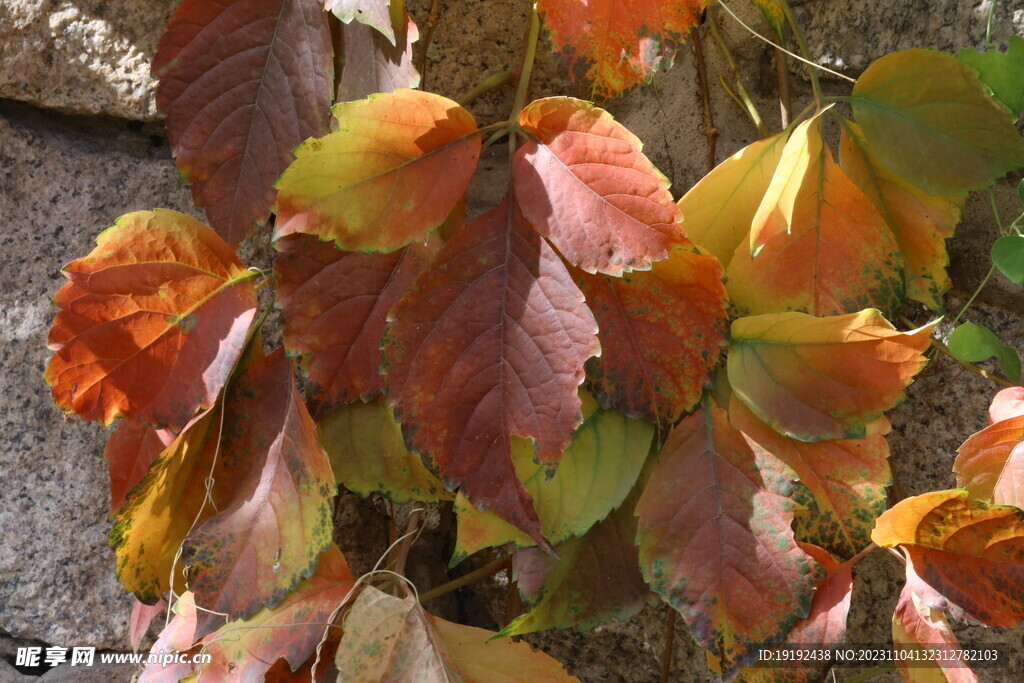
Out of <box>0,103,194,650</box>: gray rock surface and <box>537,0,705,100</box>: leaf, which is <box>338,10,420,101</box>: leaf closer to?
<box>537,0,705,100</box>: leaf

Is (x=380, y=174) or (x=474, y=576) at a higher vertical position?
(x=380, y=174)

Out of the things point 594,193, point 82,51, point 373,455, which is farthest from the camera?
point 82,51

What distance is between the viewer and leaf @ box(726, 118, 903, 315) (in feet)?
1.80

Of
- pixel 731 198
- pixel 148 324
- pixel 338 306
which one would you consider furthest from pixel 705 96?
pixel 148 324

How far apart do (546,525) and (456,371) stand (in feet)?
0.42

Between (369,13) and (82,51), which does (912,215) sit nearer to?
(369,13)

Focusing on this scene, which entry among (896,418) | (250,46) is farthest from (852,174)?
(250,46)

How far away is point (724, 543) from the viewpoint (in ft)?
1.60

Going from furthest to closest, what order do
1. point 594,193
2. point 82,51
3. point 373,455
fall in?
point 82,51 → point 373,455 → point 594,193

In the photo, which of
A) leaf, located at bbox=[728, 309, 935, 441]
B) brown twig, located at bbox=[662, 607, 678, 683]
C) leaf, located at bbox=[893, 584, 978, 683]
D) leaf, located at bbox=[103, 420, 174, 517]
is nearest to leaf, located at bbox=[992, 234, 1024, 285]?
leaf, located at bbox=[728, 309, 935, 441]

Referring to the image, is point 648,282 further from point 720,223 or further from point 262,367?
point 262,367

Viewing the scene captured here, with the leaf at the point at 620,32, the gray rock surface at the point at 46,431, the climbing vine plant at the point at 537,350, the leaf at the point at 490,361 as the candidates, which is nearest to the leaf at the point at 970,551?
the climbing vine plant at the point at 537,350

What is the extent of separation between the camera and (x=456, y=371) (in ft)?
1.60

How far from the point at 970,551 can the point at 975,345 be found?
15cm
